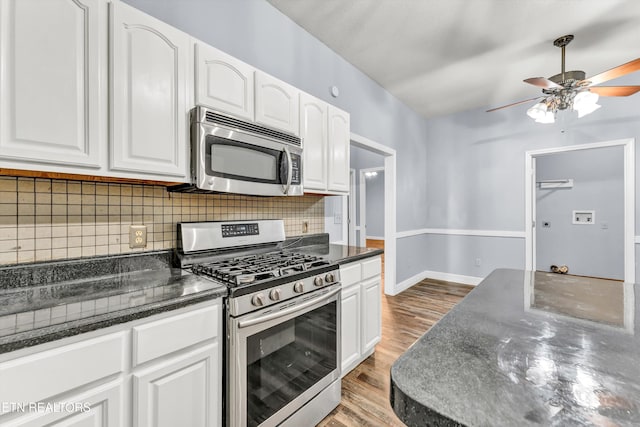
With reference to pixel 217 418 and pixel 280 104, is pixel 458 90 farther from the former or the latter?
pixel 217 418

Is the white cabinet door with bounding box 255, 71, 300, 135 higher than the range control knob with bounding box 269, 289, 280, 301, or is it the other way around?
the white cabinet door with bounding box 255, 71, 300, 135

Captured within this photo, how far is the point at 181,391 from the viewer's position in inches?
44.1

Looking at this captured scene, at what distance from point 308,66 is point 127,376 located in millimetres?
2588

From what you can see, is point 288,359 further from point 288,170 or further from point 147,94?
point 147,94

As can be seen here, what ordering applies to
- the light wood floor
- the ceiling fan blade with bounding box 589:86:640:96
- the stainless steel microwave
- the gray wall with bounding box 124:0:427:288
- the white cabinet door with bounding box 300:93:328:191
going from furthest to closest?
the ceiling fan blade with bounding box 589:86:640:96 < the white cabinet door with bounding box 300:93:328:191 < the gray wall with bounding box 124:0:427:288 < the light wood floor < the stainless steel microwave

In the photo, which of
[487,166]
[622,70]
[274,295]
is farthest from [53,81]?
[487,166]

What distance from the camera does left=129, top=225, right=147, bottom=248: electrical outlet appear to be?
4.99 ft

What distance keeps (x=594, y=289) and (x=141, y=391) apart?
186cm

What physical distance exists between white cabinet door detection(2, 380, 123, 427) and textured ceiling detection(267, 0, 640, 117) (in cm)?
263

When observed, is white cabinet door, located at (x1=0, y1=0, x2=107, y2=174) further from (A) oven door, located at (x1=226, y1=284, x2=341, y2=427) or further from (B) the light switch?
(B) the light switch

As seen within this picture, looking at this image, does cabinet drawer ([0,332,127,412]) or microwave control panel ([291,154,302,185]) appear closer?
cabinet drawer ([0,332,127,412])

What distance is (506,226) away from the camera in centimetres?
427

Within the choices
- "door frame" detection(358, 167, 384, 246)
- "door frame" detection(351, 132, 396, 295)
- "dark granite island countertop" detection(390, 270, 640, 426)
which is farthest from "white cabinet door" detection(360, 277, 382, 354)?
"door frame" detection(358, 167, 384, 246)

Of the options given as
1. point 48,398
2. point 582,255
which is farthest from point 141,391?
point 582,255
